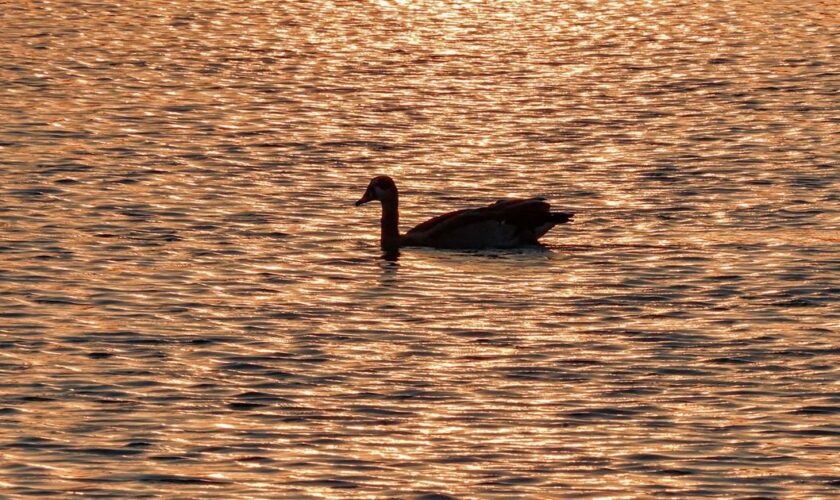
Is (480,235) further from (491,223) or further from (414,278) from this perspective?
(414,278)

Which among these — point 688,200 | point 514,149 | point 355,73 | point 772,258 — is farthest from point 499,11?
point 772,258

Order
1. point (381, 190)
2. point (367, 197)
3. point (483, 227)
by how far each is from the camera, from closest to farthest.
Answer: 1. point (483, 227)
2. point (381, 190)
3. point (367, 197)

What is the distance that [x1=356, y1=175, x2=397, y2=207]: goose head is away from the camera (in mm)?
26625

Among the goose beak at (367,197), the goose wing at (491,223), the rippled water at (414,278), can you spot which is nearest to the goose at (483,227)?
the goose wing at (491,223)

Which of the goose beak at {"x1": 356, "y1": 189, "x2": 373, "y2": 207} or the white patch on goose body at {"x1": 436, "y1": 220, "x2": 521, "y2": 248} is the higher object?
the goose beak at {"x1": 356, "y1": 189, "x2": 373, "y2": 207}

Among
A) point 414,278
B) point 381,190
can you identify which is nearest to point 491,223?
point 381,190

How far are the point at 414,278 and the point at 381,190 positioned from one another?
2.60 metres

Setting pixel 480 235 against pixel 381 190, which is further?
pixel 381 190

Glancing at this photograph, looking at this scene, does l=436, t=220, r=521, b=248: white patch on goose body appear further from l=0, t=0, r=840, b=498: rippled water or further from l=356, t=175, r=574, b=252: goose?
l=0, t=0, r=840, b=498: rippled water

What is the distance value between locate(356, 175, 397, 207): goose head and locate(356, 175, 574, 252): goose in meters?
0.31

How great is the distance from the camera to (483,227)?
1013 inches

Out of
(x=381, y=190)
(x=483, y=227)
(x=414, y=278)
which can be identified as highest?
(x=381, y=190)

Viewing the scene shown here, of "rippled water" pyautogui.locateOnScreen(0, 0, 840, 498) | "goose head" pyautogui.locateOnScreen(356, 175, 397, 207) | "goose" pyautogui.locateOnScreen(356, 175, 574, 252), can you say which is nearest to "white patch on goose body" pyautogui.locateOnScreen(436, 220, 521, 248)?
"goose" pyautogui.locateOnScreen(356, 175, 574, 252)

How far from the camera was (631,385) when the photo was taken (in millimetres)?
18656
